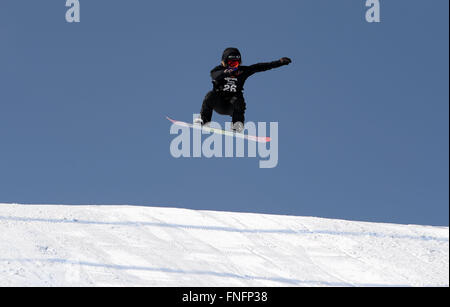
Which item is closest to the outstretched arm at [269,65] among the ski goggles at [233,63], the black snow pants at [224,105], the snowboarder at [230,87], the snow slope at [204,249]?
the snowboarder at [230,87]

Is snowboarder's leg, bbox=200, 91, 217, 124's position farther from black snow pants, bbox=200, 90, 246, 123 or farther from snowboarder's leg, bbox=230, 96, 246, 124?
snowboarder's leg, bbox=230, 96, 246, 124

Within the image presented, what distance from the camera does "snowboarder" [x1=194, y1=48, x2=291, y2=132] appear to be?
9602 millimetres

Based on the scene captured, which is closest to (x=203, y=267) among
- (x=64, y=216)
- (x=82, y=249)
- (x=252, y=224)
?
(x=82, y=249)

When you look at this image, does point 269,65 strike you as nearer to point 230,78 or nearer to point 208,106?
point 230,78

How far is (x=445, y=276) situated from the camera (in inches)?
335

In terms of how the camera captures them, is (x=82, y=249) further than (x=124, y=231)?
No

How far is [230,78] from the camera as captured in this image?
9.66m

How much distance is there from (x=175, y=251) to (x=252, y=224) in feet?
6.59

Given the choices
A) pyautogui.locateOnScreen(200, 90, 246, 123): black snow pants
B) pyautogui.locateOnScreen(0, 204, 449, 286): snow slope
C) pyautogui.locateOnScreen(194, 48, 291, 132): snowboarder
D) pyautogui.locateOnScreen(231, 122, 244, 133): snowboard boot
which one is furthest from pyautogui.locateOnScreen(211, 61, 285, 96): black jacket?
pyautogui.locateOnScreen(0, 204, 449, 286): snow slope

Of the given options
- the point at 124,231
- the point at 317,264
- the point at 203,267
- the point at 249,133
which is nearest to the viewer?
the point at 203,267

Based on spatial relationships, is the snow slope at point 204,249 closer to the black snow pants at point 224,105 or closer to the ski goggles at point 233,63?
the black snow pants at point 224,105

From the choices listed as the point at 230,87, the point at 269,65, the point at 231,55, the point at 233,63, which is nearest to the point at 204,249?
the point at 230,87

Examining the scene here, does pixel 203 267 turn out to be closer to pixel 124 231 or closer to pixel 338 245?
pixel 124 231
